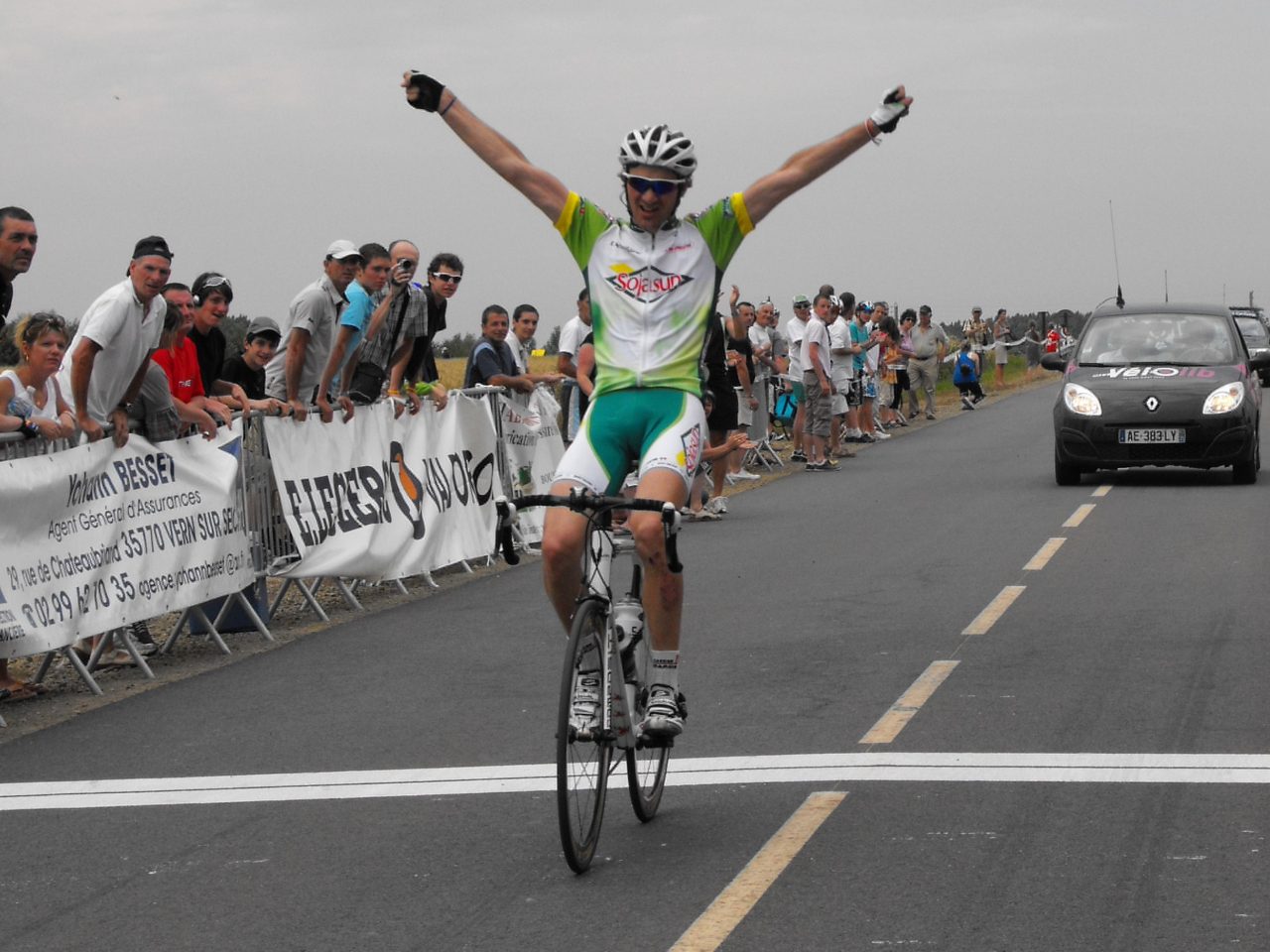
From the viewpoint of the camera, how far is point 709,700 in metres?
8.62

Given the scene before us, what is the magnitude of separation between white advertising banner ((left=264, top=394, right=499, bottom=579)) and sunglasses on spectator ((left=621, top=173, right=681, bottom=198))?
5882mm

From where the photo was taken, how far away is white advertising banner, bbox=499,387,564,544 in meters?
16.3

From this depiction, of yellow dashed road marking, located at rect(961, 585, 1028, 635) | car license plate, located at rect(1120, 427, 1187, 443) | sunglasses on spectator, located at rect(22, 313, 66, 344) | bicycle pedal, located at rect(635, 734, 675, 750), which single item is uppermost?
sunglasses on spectator, located at rect(22, 313, 66, 344)

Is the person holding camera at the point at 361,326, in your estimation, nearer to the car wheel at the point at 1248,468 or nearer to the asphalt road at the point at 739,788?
the asphalt road at the point at 739,788

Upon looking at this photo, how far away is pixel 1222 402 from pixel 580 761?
1430 cm

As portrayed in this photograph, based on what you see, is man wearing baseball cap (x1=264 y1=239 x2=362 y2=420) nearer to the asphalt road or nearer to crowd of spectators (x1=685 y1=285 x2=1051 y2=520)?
the asphalt road

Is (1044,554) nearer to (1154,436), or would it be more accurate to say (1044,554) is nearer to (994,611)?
(994,611)

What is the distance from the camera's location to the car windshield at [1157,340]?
1986 cm

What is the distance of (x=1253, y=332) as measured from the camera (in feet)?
163

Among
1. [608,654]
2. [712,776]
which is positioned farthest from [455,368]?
[608,654]

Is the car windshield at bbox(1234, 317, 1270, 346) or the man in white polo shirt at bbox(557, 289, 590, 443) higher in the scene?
the man in white polo shirt at bbox(557, 289, 590, 443)

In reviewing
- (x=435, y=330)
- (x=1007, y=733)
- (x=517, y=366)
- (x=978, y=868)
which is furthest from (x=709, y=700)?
(x=517, y=366)

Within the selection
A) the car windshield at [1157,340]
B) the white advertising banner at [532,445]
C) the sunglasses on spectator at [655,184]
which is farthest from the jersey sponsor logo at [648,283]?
the car windshield at [1157,340]

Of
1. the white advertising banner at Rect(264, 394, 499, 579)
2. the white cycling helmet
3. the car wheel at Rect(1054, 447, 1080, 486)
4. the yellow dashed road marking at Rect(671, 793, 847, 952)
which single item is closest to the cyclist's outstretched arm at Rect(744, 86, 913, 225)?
the white cycling helmet
